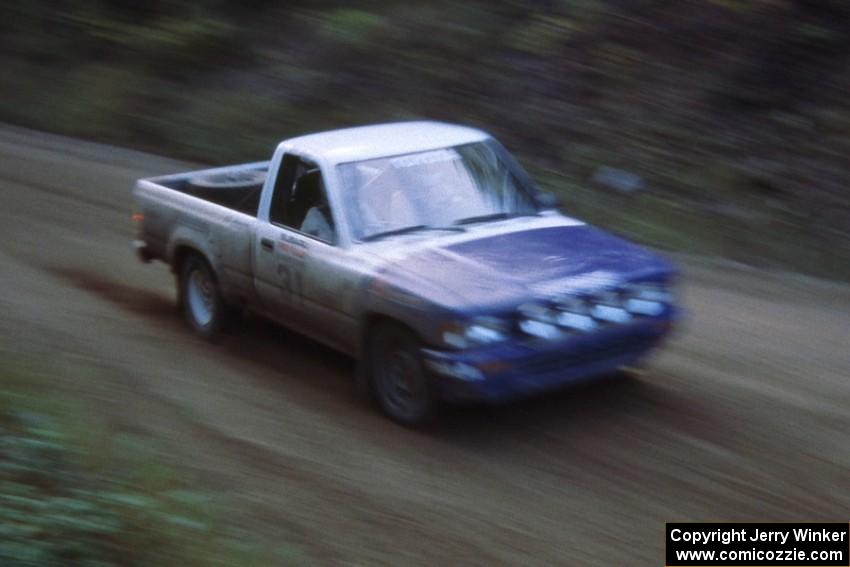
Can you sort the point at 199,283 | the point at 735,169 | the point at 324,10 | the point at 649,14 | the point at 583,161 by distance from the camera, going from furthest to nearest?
the point at 324,10 < the point at 649,14 < the point at 583,161 < the point at 735,169 < the point at 199,283

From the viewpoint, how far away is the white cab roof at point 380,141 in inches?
316

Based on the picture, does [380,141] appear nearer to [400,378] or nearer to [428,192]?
[428,192]

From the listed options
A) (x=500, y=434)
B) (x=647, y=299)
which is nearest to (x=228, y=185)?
(x=500, y=434)

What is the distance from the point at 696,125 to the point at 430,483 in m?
7.50

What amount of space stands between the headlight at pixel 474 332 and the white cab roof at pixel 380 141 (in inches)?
74.6

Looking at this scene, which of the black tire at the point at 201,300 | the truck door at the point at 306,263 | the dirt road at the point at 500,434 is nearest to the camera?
the dirt road at the point at 500,434

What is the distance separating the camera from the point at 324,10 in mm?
17844

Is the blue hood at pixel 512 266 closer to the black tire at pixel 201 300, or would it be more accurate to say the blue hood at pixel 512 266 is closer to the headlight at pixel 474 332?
the headlight at pixel 474 332

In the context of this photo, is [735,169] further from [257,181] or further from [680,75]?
[257,181]

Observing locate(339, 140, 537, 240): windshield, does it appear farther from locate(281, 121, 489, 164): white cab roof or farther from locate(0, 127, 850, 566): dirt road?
locate(0, 127, 850, 566): dirt road

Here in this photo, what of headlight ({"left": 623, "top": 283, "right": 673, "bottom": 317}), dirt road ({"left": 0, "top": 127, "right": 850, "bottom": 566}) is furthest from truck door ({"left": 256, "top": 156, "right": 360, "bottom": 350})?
headlight ({"left": 623, "top": 283, "right": 673, "bottom": 317})

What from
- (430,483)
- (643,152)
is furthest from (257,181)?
(643,152)

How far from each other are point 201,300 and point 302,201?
5.68 feet

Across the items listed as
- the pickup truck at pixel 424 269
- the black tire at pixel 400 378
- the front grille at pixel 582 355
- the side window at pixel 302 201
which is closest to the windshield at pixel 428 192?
the pickup truck at pixel 424 269
